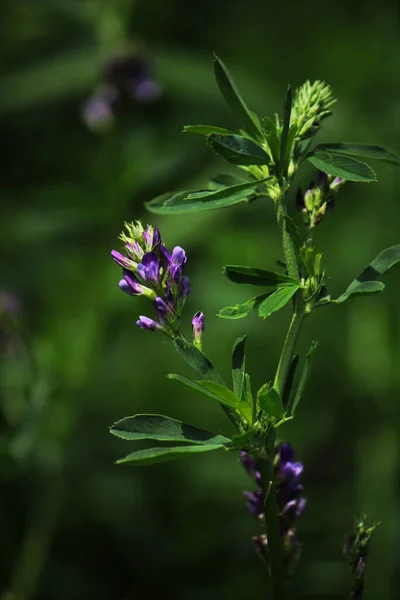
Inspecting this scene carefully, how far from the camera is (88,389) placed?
116 inches

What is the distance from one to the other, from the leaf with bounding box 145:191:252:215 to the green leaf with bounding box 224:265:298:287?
0.10 m

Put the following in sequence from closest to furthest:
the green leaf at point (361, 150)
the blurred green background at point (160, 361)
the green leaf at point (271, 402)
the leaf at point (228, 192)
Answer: the green leaf at point (271, 402) < the leaf at point (228, 192) < the green leaf at point (361, 150) < the blurred green background at point (160, 361)

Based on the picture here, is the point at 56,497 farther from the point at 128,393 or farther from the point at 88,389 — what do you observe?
the point at 128,393

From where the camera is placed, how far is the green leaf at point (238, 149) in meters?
1.22

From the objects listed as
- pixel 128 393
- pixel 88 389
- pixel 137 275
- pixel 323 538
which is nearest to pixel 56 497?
pixel 88 389

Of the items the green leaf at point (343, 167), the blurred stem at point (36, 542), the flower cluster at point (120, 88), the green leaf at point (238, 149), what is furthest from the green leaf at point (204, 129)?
the flower cluster at point (120, 88)

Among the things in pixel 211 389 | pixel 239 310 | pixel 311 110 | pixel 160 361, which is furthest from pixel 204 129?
pixel 160 361

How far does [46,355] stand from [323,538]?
1140 millimetres

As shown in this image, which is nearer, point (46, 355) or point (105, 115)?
point (46, 355)

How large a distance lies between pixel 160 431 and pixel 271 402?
20 cm

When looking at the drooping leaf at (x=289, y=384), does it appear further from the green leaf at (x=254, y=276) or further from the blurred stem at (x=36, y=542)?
the blurred stem at (x=36, y=542)

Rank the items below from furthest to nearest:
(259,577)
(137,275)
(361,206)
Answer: (361,206), (259,577), (137,275)

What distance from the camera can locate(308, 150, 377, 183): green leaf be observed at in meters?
1.27

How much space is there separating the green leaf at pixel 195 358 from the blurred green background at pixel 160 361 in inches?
54.2
